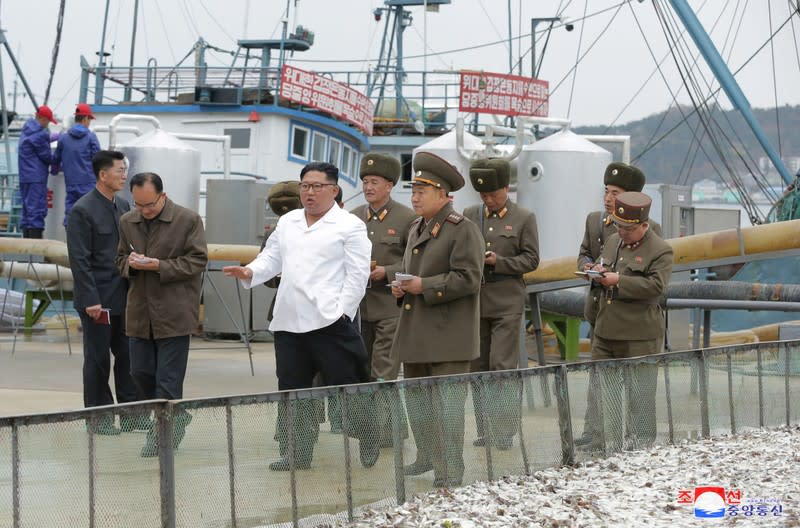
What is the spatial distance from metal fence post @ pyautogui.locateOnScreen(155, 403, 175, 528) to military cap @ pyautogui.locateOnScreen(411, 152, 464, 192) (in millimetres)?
2212

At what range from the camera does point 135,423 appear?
4.87 meters

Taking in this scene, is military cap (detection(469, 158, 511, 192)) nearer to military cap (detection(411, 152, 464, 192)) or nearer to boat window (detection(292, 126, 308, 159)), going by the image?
military cap (detection(411, 152, 464, 192))

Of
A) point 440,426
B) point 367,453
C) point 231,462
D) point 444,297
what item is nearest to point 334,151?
point 444,297

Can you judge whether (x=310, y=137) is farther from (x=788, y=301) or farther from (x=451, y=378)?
(x=451, y=378)

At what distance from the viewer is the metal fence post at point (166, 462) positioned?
194 inches

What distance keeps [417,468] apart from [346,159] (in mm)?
18786

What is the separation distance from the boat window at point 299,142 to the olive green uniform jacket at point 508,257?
563 inches

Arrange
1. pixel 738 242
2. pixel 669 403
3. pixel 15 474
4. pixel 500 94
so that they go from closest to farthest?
pixel 15 474
pixel 669 403
pixel 738 242
pixel 500 94

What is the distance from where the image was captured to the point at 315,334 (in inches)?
263

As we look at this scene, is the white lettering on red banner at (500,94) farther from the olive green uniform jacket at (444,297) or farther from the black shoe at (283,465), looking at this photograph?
the black shoe at (283,465)

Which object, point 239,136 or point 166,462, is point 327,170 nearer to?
point 166,462

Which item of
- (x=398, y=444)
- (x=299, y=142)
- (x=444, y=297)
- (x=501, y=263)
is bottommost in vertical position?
(x=398, y=444)

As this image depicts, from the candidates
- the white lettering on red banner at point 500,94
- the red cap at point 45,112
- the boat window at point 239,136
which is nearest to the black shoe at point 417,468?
the red cap at point 45,112

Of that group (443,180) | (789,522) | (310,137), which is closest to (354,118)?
(310,137)
